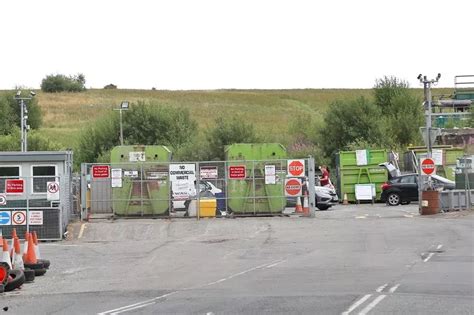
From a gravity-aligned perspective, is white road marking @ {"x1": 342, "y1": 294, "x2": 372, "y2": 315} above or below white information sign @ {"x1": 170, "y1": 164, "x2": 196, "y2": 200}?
below

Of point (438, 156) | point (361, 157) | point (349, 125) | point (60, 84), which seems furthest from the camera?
point (60, 84)

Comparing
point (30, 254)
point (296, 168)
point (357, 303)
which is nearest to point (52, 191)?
point (30, 254)

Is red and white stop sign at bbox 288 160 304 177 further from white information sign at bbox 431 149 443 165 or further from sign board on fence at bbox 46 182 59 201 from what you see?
white information sign at bbox 431 149 443 165

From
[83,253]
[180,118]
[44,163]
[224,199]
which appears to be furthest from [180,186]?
[180,118]

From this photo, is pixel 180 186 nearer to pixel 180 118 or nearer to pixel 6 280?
pixel 6 280

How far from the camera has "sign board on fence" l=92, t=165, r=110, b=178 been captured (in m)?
27.9

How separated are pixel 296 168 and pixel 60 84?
12089 cm

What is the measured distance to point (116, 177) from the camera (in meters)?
27.9

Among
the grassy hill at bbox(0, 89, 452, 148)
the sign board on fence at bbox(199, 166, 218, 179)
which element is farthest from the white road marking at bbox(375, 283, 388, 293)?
the grassy hill at bbox(0, 89, 452, 148)

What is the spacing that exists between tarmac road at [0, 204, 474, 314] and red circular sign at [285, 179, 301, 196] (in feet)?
3.95

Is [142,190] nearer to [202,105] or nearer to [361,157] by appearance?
[361,157]

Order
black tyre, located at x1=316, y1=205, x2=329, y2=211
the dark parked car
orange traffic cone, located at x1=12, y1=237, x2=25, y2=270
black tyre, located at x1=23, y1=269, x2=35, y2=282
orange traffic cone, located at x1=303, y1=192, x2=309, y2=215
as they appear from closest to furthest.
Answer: black tyre, located at x1=23, y1=269, x2=35, y2=282 → orange traffic cone, located at x1=12, y1=237, x2=25, y2=270 → orange traffic cone, located at x1=303, y1=192, x2=309, y2=215 → black tyre, located at x1=316, y1=205, x2=329, y2=211 → the dark parked car

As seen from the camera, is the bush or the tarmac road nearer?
the tarmac road

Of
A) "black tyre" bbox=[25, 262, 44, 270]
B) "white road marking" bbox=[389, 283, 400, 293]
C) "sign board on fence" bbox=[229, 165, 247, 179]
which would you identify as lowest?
"black tyre" bbox=[25, 262, 44, 270]
